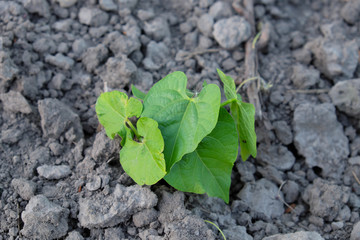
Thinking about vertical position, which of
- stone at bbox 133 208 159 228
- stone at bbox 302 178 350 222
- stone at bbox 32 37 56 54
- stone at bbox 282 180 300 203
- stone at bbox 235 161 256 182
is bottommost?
stone at bbox 282 180 300 203

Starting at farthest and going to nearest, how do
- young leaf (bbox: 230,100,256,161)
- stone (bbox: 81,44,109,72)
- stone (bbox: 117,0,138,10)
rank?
stone (bbox: 117,0,138,10)
stone (bbox: 81,44,109,72)
young leaf (bbox: 230,100,256,161)

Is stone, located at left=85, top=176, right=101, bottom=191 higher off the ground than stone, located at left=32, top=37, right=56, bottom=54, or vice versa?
stone, located at left=32, top=37, right=56, bottom=54

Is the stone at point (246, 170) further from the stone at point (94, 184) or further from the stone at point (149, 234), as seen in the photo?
the stone at point (94, 184)

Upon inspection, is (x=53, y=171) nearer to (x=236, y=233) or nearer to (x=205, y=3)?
(x=236, y=233)

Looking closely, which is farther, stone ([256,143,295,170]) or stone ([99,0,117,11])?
stone ([99,0,117,11])

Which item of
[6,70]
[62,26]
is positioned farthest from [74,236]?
[62,26]

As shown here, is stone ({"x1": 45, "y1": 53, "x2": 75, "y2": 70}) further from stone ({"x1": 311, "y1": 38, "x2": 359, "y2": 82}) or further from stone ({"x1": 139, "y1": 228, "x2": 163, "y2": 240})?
stone ({"x1": 311, "y1": 38, "x2": 359, "y2": 82})

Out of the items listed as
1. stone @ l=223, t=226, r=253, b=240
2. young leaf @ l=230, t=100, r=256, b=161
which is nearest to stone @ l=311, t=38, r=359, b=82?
young leaf @ l=230, t=100, r=256, b=161

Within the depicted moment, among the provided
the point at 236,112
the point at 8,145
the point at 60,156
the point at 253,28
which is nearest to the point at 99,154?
the point at 60,156
